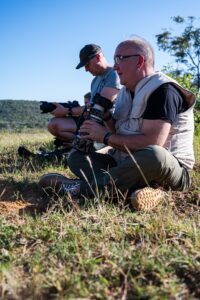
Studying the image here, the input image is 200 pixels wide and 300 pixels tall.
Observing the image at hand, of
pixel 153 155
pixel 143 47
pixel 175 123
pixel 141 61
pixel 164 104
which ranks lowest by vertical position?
pixel 153 155

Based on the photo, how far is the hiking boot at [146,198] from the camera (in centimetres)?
333

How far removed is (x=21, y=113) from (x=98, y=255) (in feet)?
174

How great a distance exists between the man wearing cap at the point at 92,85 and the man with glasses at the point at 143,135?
80 cm

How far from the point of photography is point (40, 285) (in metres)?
2.07

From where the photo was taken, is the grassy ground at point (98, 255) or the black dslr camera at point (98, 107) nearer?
the grassy ground at point (98, 255)

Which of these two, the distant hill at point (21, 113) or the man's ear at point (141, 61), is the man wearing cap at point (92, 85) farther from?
the distant hill at point (21, 113)

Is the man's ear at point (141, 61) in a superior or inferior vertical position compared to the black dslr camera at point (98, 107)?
superior

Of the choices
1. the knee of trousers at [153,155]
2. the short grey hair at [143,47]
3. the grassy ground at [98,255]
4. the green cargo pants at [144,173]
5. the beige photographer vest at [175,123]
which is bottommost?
the grassy ground at [98,255]

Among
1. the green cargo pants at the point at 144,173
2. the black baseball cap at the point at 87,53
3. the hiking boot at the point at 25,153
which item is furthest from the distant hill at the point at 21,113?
the green cargo pants at the point at 144,173

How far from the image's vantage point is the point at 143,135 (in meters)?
3.73

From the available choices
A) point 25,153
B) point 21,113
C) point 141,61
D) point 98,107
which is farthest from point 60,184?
point 21,113

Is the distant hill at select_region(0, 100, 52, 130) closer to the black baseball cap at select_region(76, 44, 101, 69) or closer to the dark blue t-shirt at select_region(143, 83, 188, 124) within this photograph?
the black baseball cap at select_region(76, 44, 101, 69)

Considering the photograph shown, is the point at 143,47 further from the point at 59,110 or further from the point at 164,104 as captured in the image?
the point at 59,110

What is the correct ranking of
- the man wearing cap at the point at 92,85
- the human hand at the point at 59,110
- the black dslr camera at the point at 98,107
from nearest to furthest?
the black dslr camera at the point at 98,107, the man wearing cap at the point at 92,85, the human hand at the point at 59,110
